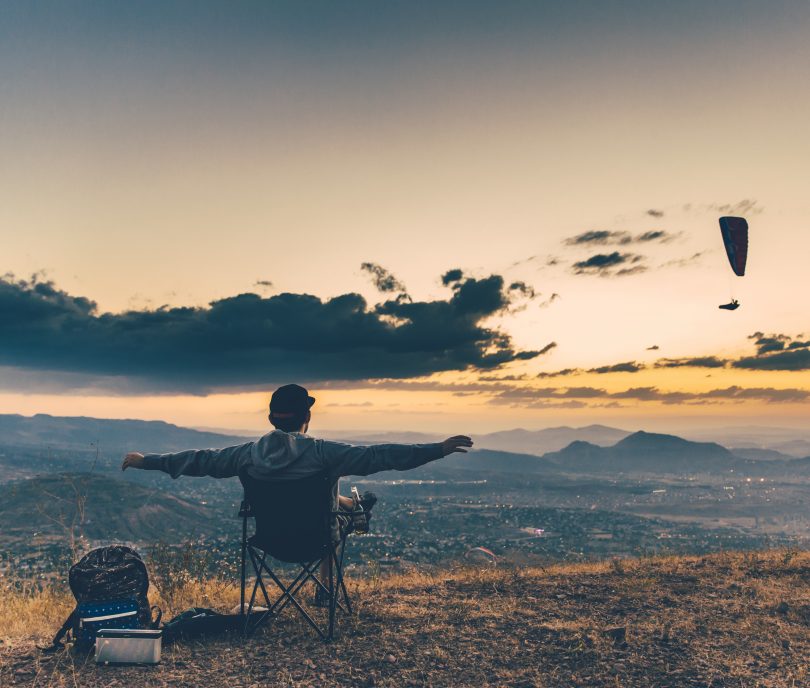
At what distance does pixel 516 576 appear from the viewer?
7.90 m

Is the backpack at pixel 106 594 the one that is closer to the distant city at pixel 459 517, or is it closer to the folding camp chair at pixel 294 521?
the folding camp chair at pixel 294 521

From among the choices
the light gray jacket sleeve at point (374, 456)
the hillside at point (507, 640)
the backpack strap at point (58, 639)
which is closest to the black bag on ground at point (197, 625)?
the hillside at point (507, 640)

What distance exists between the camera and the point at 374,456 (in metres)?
5.24

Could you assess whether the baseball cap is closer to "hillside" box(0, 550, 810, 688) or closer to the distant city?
"hillside" box(0, 550, 810, 688)

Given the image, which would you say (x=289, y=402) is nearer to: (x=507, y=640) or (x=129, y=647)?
(x=129, y=647)

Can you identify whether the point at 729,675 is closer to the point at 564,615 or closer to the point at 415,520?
the point at 564,615

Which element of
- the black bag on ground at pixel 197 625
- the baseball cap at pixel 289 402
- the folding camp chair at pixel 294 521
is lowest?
the black bag on ground at pixel 197 625

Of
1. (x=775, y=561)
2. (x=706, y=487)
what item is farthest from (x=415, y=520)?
(x=706, y=487)

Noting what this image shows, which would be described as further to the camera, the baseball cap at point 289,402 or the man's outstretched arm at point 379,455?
the baseball cap at point 289,402

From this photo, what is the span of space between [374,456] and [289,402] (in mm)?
1037

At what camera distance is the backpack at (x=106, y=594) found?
516 centimetres

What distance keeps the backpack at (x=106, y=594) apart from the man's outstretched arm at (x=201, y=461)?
0.90 metres

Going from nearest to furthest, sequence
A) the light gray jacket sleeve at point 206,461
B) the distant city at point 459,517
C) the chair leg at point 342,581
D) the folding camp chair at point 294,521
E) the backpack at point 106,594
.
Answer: the backpack at point 106,594, the folding camp chair at point 294,521, the light gray jacket sleeve at point 206,461, the chair leg at point 342,581, the distant city at point 459,517

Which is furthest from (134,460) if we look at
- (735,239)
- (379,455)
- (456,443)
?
(735,239)
